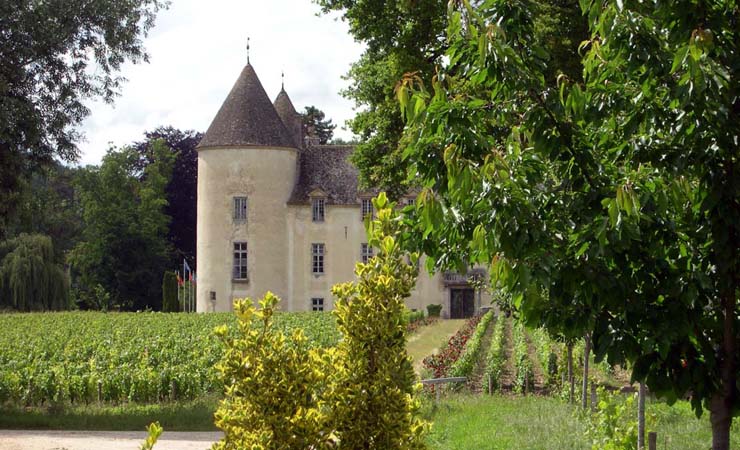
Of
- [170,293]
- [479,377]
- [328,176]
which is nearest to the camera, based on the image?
[479,377]

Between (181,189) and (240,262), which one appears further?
(181,189)

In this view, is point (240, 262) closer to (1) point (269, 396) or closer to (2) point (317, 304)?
(2) point (317, 304)

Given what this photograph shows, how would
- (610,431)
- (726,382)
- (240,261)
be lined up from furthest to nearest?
(240,261)
(610,431)
(726,382)

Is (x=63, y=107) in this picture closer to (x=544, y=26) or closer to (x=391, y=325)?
(x=544, y=26)

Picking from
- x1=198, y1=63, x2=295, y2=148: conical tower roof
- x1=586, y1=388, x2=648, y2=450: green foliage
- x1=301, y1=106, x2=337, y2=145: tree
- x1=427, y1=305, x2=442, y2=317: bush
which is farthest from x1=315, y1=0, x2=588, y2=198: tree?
x1=301, y1=106, x2=337, y2=145: tree

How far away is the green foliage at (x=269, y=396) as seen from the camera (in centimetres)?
475

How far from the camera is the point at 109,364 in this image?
64.4 feet

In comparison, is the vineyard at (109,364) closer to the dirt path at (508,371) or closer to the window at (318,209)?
the dirt path at (508,371)

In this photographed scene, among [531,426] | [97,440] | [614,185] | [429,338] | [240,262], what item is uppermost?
[240,262]

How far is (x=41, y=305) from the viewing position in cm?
5175

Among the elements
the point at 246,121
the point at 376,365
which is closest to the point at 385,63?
the point at 376,365

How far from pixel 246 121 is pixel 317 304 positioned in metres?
9.78

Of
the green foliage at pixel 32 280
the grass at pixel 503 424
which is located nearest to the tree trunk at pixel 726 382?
the grass at pixel 503 424

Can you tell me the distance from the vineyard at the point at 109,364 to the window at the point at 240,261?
1267 centimetres
